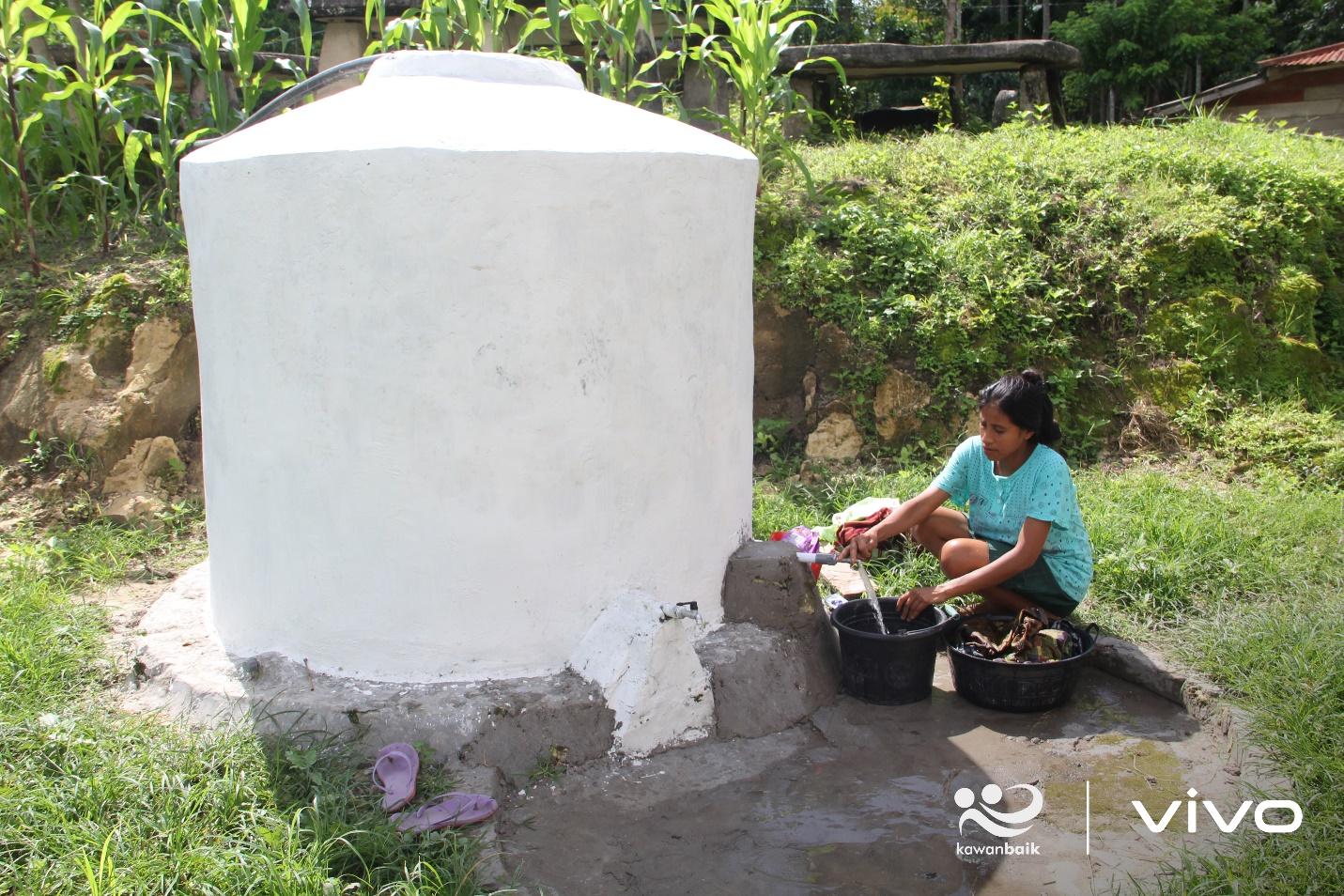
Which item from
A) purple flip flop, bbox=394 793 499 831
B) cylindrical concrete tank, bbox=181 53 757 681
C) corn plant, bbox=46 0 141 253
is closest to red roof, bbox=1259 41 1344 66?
cylindrical concrete tank, bbox=181 53 757 681

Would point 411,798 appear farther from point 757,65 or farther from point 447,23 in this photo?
point 757,65

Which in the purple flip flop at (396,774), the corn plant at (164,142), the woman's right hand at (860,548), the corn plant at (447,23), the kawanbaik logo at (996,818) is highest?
the corn plant at (447,23)

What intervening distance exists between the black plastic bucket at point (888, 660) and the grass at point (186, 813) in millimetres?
1385

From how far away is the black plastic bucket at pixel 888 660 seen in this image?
3.30 meters

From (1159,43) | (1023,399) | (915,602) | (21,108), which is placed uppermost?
(1159,43)

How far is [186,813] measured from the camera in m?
2.44

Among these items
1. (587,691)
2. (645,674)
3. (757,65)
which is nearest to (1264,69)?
(757,65)

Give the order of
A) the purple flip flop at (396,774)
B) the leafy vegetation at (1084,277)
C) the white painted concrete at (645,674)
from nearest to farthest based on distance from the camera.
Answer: the purple flip flop at (396,774)
the white painted concrete at (645,674)
the leafy vegetation at (1084,277)

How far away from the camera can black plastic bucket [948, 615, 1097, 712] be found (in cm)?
326

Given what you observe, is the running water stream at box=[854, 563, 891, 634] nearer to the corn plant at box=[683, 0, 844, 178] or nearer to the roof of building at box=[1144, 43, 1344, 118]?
the corn plant at box=[683, 0, 844, 178]

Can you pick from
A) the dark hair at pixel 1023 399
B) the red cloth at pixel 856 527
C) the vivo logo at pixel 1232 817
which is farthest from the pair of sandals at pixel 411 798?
the dark hair at pixel 1023 399

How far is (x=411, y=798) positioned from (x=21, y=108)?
15.5 feet

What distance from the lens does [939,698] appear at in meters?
3.49

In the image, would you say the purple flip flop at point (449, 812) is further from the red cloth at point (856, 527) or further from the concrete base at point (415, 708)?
the red cloth at point (856, 527)
